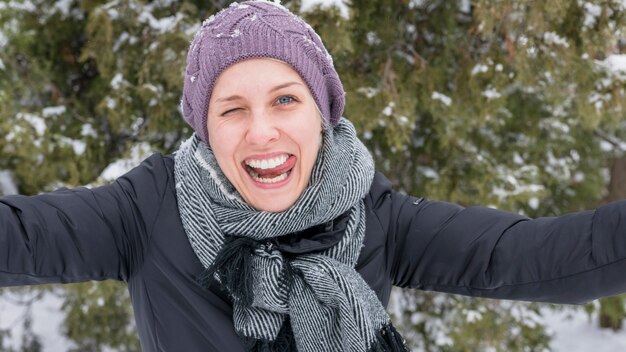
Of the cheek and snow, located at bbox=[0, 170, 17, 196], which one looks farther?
snow, located at bbox=[0, 170, 17, 196]

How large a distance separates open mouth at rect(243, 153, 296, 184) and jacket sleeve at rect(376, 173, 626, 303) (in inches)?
13.5

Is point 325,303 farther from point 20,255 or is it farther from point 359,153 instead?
point 20,255

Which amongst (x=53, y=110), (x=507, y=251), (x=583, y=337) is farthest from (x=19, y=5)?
(x=583, y=337)

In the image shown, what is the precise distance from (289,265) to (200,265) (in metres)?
0.24

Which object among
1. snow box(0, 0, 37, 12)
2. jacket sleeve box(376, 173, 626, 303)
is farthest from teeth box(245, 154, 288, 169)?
snow box(0, 0, 37, 12)

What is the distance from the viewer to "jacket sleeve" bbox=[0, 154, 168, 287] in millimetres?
1598

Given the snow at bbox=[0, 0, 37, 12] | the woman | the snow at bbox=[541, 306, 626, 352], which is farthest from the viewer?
the snow at bbox=[541, 306, 626, 352]

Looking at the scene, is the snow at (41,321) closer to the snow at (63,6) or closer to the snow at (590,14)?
the snow at (63,6)

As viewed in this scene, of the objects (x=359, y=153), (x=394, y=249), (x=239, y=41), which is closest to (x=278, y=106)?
(x=239, y=41)

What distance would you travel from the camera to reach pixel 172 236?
72.4 inches

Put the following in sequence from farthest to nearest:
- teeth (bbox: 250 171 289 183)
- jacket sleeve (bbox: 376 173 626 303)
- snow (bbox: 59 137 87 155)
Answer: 1. snow (bbox: 59 137 87 155)
2. teeth (bbox: 250 171 289 183)
3. jacket sleeve (bbox: 376 173 626 303)

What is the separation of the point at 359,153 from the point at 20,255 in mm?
967

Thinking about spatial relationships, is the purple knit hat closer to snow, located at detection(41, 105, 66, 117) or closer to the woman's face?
the woman's face

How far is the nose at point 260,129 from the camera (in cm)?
175
